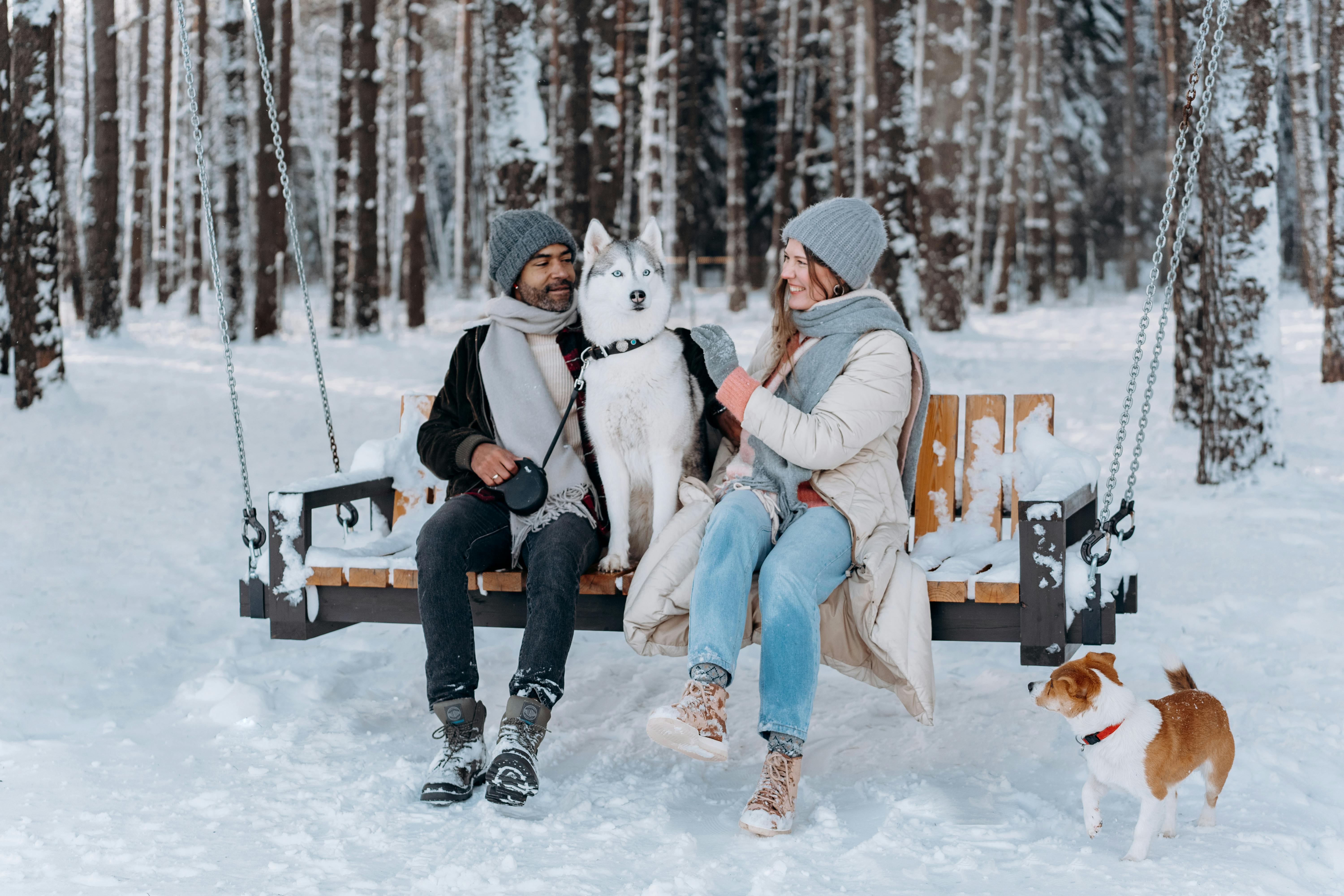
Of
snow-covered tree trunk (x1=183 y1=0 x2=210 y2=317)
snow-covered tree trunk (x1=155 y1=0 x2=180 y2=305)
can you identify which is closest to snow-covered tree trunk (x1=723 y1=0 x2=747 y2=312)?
snow-covered tree trunk (x1=183 y1=0 x2=210 y2=317)

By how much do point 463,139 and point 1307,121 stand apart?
1226 cm

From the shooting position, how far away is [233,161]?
14539mm

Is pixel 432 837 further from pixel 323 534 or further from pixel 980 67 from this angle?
pixel 980 67

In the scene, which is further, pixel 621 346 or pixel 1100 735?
pixel 621 346

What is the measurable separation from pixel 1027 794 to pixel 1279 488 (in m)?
4.18

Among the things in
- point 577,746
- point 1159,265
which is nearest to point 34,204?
point 577,746

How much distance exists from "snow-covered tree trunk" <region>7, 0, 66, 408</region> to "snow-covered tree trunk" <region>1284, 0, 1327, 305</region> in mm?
11597

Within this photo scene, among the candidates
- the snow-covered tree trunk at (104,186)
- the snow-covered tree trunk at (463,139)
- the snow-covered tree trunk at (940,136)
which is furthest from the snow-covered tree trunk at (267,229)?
the snow-covered tree trunk at (940,136)

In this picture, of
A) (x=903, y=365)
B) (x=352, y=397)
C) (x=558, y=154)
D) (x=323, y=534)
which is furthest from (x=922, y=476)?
(x=558, y=154)

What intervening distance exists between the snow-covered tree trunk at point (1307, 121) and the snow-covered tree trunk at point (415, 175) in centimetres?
1006

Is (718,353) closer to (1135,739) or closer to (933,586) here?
(933,586)

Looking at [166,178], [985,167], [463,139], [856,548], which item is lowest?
[856,548]

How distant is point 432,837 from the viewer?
2.72 metres

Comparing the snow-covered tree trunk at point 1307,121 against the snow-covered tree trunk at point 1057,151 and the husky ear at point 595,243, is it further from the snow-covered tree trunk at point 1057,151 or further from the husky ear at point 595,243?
the husky ear at point 595,243
